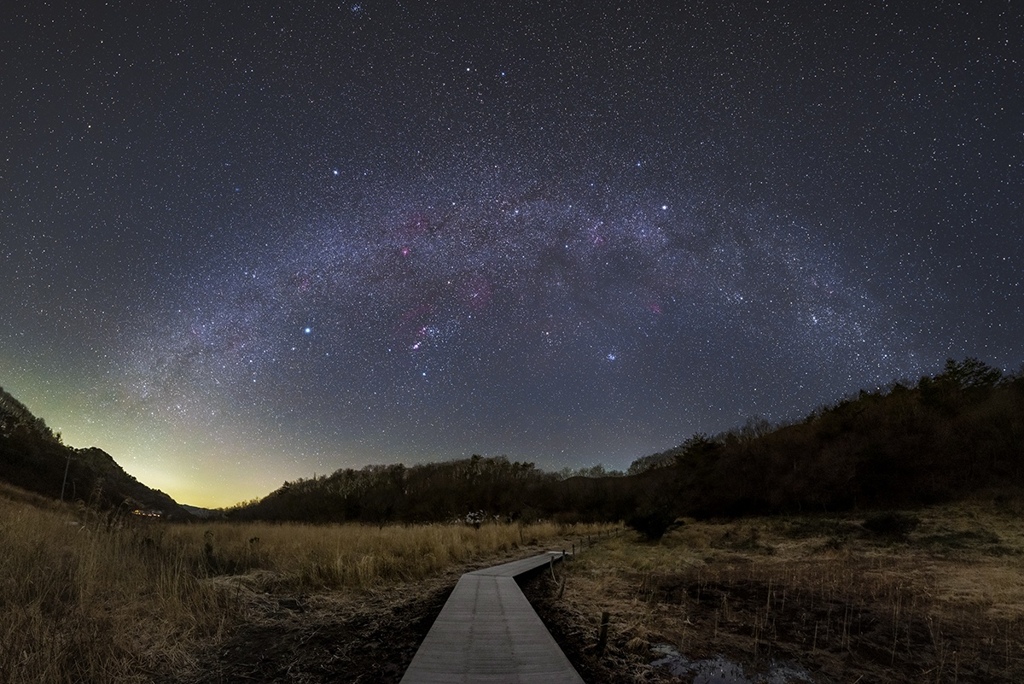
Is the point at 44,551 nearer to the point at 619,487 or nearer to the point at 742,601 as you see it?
the point at 742,601

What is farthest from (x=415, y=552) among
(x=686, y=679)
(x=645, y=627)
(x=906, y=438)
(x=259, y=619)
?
(x=906, y=438)

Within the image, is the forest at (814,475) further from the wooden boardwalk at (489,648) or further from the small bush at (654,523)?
the wooden boardwalk at (489,648)

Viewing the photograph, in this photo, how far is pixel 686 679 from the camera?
7.43 meters

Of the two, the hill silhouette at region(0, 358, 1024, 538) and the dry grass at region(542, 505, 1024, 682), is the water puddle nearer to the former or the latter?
the dry grass at region(542, 505, 1024, 682)

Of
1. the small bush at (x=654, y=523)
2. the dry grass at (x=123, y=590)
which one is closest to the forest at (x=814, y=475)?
the small bush at (x=654, y=523)

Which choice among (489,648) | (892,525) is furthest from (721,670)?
(892,525)

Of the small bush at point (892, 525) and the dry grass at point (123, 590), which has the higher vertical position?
the dry grass at point (123, 590)

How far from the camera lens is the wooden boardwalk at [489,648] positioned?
5871 millimetres

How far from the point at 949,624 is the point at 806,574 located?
8.62 m

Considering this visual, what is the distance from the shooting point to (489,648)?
6949 millimetres

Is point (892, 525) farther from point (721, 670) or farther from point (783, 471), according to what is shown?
point (721, 670)

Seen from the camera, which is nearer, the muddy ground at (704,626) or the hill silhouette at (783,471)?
the muddy ground at (704,626)

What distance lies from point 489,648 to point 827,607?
10.9 metres

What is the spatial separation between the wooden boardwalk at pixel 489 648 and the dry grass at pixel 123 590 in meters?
3.34
